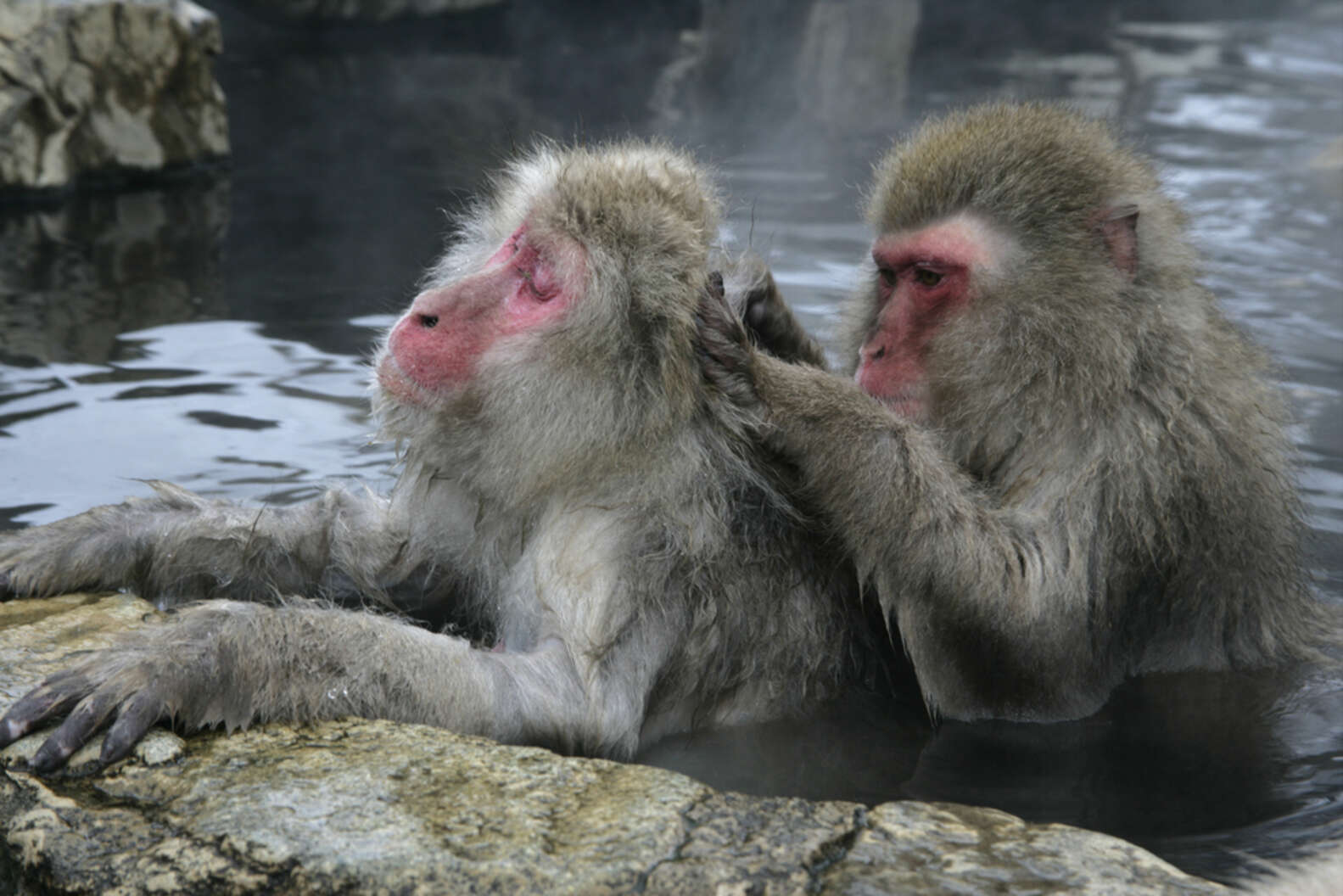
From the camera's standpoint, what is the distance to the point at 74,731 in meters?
2.98

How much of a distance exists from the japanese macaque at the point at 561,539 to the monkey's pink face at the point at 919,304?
18.3 inches

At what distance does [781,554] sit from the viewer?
3.77m

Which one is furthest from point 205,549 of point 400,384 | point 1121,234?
point 1121,234

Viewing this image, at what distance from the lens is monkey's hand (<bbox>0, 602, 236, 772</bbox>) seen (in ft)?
9.77

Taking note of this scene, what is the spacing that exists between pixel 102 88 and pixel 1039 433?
247 inches

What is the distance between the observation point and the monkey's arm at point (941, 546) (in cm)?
357

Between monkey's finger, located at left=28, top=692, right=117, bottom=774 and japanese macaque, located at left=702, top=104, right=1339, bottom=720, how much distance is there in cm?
143

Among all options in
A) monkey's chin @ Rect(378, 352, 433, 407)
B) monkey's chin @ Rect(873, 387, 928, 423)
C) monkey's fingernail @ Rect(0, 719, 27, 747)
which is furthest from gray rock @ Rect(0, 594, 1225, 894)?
monkey's chin @ Rect(873, 387, 928, 423)

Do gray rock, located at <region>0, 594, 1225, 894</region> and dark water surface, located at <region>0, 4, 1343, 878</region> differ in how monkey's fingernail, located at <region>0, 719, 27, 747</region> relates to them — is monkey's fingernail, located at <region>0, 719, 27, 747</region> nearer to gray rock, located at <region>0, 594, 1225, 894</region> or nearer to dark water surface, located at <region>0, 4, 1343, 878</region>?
gray rock, located at <region>0, 594, 1225, 894</region>

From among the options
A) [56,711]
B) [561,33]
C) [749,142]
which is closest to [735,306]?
[56,711]

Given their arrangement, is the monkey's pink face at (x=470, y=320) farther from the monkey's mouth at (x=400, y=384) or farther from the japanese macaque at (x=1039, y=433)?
the japanese macaque at (x=1039, y=433)

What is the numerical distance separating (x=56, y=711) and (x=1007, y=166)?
99.4 inches

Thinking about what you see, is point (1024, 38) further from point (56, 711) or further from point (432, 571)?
point (56, 711)

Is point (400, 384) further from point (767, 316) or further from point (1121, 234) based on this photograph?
point (1121, 234)
